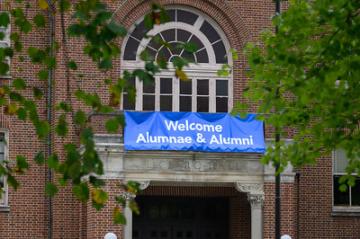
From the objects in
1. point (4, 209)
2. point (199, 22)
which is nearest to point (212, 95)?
point (199, 22)

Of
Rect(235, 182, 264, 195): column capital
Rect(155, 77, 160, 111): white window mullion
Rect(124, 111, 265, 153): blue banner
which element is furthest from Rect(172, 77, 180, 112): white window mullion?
Rect(235, 182, 264, 195): column capital

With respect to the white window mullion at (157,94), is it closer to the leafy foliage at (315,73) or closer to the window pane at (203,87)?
the window pane at (203,87)

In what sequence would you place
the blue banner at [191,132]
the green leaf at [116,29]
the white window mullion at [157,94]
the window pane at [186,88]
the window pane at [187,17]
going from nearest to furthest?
the green leaf at [116,29], the blue banner at [191,132], the white window mullion at [157,94], the window pane at [186,88], the window pane at [187,17]

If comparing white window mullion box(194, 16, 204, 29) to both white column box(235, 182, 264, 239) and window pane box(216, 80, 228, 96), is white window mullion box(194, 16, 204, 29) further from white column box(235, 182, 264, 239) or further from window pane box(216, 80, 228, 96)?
white column box(235, 182, 264, 239)

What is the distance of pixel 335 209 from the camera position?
3681 centimetres

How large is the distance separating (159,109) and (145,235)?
4.23m

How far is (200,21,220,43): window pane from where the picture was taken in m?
36.1

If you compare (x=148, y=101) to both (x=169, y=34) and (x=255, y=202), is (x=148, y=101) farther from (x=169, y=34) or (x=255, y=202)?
(x=255, y=202)

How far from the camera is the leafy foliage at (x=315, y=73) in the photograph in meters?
21.3

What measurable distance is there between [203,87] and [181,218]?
4522 mm

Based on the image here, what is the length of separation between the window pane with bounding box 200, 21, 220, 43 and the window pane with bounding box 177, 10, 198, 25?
0.34m

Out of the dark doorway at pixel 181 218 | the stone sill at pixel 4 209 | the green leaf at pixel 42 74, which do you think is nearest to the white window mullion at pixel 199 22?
the dark doorway at pixel 181 218

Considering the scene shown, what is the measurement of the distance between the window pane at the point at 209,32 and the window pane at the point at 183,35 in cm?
46

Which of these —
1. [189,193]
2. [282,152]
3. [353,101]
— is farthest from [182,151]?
[353,101]
